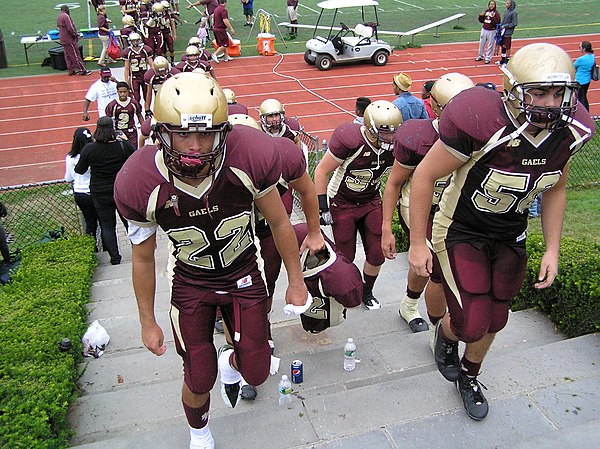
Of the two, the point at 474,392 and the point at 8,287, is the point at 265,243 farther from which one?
the point at 8,287

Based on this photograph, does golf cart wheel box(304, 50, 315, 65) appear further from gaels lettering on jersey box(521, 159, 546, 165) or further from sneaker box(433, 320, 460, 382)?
gaels lettering on jersey box(521, 159, 546, 165)

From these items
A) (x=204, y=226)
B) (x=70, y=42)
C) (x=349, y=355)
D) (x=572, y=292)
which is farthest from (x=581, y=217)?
(x=70, y=42)

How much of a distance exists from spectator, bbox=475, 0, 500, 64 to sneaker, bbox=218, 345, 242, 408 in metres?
17.2

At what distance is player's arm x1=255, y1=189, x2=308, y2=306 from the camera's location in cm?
312

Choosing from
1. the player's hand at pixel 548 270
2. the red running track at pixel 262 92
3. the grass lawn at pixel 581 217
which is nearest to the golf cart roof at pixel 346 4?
the red running track at pixel 262 92

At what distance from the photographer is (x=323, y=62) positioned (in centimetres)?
1805

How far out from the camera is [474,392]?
11.6 feet

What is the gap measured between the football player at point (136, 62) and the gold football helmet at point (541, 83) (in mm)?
11120

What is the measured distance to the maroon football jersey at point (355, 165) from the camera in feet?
16.4

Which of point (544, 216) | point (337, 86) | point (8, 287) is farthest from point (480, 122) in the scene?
point (337, 86)

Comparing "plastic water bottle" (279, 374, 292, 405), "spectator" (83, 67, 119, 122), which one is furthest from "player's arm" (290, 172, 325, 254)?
"spectator" (83, 67, 119, 122)

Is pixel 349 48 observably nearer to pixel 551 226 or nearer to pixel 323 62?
pixel 323 62

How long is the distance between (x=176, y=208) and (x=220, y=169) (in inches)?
11.3

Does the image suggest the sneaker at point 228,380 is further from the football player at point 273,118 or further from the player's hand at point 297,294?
the football player at point 273,118
